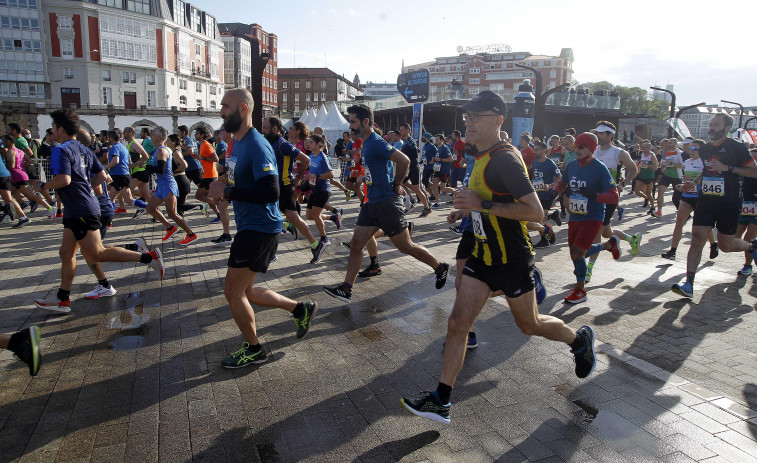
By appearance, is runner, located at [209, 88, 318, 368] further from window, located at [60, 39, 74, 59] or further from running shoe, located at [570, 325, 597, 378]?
window, located at [60, 39, 74, 59]

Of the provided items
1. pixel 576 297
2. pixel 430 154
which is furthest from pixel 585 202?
pixel 430 154

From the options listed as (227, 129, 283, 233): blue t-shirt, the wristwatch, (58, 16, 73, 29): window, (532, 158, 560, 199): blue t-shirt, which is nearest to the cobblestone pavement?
(227, 129, 283, 233): blue t-shirt

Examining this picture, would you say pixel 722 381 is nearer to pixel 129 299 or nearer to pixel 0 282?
pixel 129 299

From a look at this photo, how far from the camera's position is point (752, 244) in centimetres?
692

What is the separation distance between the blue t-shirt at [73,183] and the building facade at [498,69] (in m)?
111

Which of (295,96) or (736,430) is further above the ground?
(295,96)

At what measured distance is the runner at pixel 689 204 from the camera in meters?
7.45

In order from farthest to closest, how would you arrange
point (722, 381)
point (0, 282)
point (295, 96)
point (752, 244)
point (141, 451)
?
point (295, 96) < point (752, 244) < point (0, 282) < point (722, 381) < point (141, 451)

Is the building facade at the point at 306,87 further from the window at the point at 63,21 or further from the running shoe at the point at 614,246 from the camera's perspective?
the running shoe at the point at 614,246

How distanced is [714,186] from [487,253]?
4.40m

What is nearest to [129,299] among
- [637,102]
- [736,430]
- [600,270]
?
[736,430]

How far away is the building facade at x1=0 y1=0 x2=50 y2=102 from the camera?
60.1 meters

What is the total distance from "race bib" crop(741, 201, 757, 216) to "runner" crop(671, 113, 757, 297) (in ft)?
4.66

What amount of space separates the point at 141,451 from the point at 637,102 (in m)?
138
